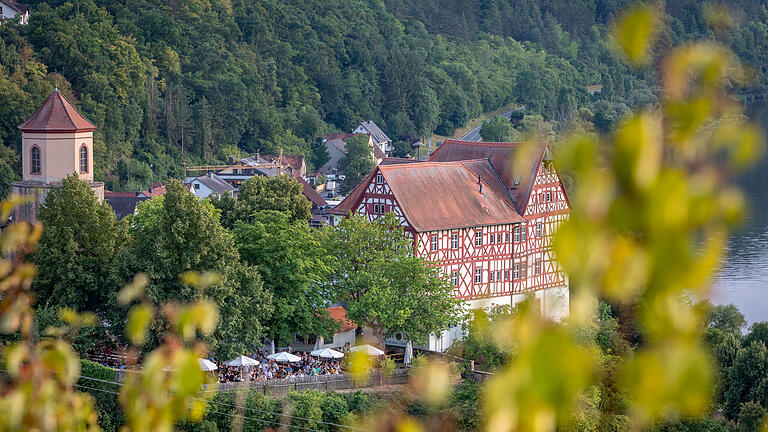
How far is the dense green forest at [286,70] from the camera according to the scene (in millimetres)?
54750

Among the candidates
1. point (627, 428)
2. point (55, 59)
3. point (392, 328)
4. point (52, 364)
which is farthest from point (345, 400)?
point (55, 59)

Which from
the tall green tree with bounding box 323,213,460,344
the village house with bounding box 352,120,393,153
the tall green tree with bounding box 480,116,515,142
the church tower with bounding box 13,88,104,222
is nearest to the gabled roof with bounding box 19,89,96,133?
the church tower with bounding box 13,88,104,222

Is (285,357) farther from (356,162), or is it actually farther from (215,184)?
(356,162)

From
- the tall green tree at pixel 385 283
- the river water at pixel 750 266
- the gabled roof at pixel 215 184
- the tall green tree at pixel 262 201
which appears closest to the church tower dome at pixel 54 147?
the tall green tree at pixel 262 201

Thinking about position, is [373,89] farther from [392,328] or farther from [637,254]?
[637,254]

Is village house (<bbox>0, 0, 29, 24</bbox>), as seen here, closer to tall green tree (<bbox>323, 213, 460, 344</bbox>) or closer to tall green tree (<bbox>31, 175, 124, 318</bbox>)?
tall green tree (<bbox>31, 175, 124, 318</bbox>)

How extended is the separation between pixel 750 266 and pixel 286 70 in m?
37.4

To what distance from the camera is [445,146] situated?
36.7 m

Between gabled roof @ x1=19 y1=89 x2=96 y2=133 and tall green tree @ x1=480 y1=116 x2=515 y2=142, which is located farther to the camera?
tall green tree @ x1=480 y1=116 x2=515 y2=142

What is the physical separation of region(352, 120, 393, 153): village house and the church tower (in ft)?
126

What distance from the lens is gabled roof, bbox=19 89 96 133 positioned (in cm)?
3158

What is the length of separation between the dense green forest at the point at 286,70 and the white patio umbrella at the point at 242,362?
2420cm

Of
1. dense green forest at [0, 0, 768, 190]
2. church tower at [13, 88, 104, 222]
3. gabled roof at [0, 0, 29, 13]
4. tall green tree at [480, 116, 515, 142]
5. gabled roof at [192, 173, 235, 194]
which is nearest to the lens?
church tower at [13, 88, 104, 222]

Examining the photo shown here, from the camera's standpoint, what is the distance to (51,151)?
103 feet
